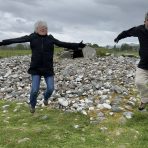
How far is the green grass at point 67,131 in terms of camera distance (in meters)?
12.7

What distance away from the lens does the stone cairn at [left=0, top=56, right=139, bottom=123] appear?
16094 millimetres

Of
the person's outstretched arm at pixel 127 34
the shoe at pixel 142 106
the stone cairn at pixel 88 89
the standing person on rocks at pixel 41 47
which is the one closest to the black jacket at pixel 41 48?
the standing person on rocks at pixel 41 47

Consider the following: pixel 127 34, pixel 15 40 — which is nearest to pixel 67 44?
pixel 15 40

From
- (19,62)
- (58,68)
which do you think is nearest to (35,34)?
(58,68)

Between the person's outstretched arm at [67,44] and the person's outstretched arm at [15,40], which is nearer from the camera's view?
the person's outstretched arm at [15,40]

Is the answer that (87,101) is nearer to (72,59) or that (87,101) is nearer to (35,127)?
(35,127)

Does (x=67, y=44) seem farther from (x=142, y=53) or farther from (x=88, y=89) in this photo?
(x=88, y=89)

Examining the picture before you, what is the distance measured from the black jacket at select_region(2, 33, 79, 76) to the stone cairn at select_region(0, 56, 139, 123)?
6.43ft

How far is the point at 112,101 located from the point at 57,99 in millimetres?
2214

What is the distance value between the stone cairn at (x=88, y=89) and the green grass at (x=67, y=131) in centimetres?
48

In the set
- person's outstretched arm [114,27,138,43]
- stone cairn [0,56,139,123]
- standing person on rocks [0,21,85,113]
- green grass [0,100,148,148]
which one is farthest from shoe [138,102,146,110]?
standing person on rocks [0,21,85,113]

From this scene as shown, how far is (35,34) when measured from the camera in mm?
15078

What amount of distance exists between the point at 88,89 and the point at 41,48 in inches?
165

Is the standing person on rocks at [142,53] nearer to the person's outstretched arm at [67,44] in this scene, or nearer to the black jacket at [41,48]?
the person's outstretched arm at [67,44]
